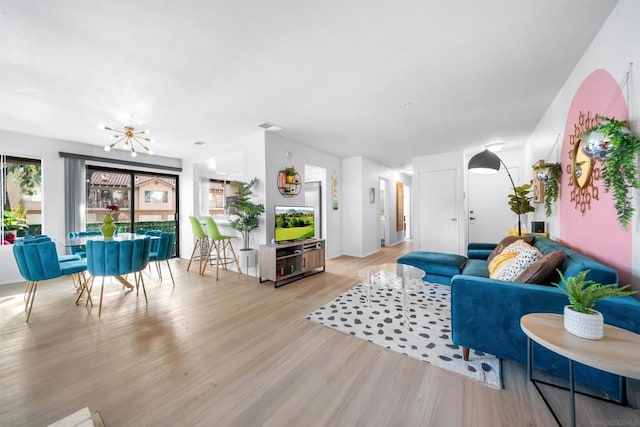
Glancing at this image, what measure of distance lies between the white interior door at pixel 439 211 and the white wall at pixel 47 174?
7.35m

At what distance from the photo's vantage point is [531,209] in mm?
3551

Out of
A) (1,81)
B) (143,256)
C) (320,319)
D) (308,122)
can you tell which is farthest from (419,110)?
(1,81)

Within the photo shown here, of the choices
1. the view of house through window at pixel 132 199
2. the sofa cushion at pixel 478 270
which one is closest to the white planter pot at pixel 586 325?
the sofa cushion at pixel 478 270

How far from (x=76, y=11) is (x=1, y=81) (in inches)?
71.0

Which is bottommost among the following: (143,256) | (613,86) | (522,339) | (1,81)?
(522,339)

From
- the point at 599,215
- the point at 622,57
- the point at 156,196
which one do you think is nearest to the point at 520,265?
the point at 599,215

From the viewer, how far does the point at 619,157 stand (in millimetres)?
1343

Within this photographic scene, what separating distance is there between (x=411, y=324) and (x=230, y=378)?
5.65 feet

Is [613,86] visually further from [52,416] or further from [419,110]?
[52,416]

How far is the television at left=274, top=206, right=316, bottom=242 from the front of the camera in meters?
3.79

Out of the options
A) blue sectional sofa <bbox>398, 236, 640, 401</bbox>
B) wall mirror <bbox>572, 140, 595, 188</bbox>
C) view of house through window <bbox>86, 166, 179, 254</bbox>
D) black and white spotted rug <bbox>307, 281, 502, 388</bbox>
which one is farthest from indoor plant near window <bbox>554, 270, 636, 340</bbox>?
view of house through window <bbox>86, 166, 179, 254</bbox>

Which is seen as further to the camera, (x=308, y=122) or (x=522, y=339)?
(x=308, y=122)

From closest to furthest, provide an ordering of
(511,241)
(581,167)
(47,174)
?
1. (581,167)
2. (511,241)
3. (47,174)

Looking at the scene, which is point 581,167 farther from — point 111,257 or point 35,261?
point 35,261
